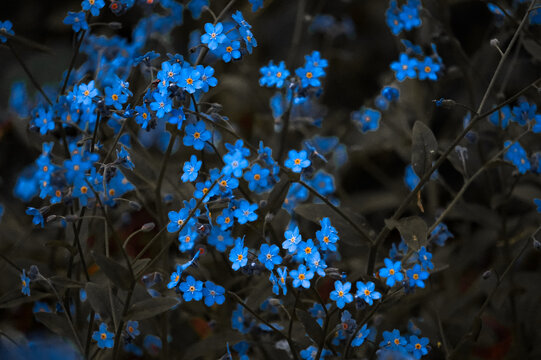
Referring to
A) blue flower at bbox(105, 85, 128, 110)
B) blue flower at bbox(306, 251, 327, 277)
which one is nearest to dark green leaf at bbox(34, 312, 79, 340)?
blue flower at bbox(105, 85, 128, 110)

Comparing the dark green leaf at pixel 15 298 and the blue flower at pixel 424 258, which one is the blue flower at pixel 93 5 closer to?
the dark green leaf at pixel 15 298

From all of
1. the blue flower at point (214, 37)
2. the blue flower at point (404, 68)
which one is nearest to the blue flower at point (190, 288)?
the blue flower at point (214, 37)

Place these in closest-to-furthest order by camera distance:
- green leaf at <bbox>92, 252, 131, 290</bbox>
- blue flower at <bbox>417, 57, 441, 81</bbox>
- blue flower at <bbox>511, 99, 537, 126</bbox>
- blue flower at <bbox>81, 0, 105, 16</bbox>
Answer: green leaf at <bbox>92, 252, 131, 290</bbox>
blue flower at <bbox>81, 0, 105, 16</bbox>
blue flower at <bbox>511, 99, 537, 126</bbox>
blue flower at <bbox>417, 57, 441, 81</bbox>

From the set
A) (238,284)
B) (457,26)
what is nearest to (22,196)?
(238,284)

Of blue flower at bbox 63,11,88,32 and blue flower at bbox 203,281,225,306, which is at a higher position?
blue flower at bbox 63,11,88,32

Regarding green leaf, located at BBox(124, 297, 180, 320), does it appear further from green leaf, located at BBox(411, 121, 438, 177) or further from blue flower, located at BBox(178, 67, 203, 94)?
green leaf, located at BBox(411, 121, 438, 177)

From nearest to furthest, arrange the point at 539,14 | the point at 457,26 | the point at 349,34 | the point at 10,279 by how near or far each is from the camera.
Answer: the point at 539,14 → the point at 10,279 → the point at 349,34 → the point at 457,26

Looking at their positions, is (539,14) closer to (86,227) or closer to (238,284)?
(238,284)

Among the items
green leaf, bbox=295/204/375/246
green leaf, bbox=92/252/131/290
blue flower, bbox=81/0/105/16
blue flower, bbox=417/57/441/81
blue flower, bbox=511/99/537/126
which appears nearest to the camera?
green leaf, bbox=92/252/131/290
